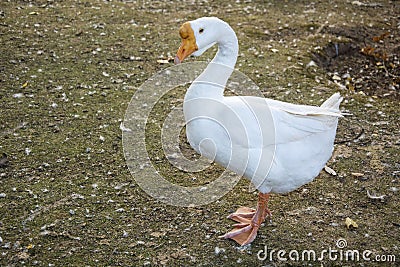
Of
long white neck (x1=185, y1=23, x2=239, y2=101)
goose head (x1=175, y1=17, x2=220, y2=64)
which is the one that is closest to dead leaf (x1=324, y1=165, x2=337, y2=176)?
long white neck (x1=185, y1=23, x2=239, y2=101)

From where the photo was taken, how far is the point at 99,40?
750 cm

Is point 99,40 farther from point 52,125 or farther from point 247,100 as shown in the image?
point 247,100

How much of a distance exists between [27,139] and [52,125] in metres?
0.35

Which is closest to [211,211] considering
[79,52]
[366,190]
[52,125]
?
[366,190]

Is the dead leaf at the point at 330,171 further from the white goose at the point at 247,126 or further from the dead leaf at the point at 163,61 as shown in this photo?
the dead leaf at the point at 163,61

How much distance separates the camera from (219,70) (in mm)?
4219

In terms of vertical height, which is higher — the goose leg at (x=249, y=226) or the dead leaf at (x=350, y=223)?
the goose leg at (x=249, y=226)

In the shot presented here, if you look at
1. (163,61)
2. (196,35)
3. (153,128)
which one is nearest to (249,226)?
(196,35)

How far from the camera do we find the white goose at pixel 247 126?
4.05m

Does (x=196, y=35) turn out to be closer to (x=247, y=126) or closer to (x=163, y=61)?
(x=247, y=126)

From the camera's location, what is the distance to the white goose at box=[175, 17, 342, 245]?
13.3 feet

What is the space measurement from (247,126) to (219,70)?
1.73ft

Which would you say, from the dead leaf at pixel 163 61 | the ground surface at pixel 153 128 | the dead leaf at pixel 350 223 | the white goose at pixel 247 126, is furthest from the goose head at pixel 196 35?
the dead leaf at pixel 163 61

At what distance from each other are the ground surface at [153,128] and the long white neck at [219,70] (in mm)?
1211
